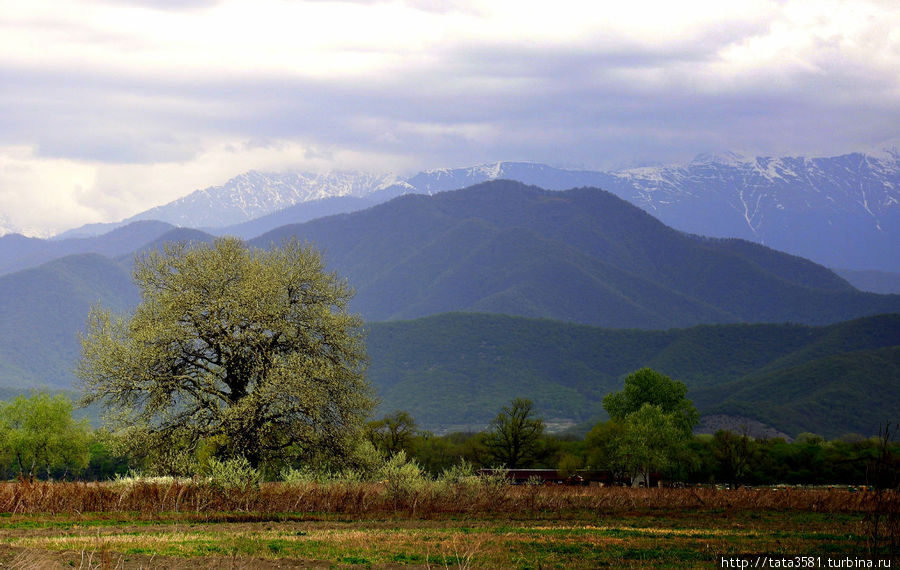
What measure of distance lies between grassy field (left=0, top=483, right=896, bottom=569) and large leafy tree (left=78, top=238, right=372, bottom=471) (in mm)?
5835

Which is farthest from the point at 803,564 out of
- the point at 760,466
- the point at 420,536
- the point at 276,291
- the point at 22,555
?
the point at 760,466

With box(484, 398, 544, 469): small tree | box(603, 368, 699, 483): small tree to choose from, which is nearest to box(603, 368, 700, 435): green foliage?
box(603, 368, 699, 483): small tree

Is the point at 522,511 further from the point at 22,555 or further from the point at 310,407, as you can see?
the point at 22,555

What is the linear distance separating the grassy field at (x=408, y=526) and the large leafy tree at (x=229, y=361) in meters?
5.84

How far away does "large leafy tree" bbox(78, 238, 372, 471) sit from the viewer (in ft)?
177

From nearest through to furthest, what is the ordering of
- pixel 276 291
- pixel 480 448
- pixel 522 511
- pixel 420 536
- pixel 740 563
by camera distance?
pixel 740 563
pixel 420 536
pixel 522 511
pixel 276 291
pixel 480 448

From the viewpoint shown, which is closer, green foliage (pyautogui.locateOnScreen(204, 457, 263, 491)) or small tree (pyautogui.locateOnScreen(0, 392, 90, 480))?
green foliage (pyautogui.locateOnScreen(204, 457, 263, 491))

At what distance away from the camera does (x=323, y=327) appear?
57.3 meters

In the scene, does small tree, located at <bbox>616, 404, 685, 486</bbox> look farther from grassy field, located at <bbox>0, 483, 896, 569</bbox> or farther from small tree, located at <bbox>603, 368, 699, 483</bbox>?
grassy field, located at <bbox>0, 483, 896, 569</bbox>

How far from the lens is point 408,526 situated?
1661 inches

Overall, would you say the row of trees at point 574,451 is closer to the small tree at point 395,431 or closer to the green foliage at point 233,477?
the small tree at point 395,431

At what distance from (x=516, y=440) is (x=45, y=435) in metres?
55.4

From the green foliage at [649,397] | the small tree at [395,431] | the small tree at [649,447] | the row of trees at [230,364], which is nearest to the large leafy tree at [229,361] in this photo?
the row of trees at [230,364]

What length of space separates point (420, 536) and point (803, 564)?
1399 cm
